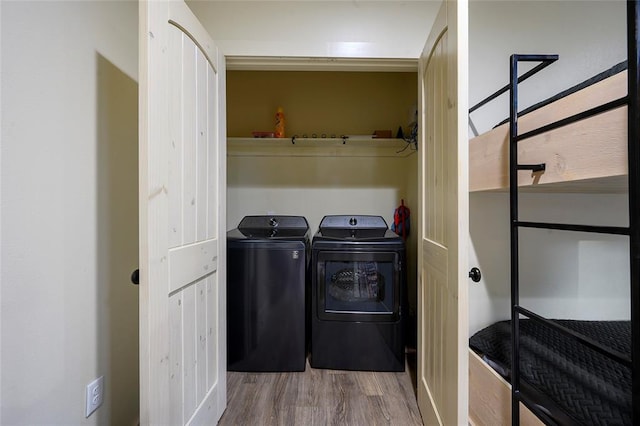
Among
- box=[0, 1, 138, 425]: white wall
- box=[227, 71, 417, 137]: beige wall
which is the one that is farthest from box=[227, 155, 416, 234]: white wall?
box=[0, 1, 138, 425]: white wall

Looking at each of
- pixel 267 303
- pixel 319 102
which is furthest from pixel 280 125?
pixel 267 303

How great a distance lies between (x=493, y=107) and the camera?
1455 millimetres

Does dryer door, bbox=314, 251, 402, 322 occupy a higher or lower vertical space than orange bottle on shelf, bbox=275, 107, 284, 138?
lower

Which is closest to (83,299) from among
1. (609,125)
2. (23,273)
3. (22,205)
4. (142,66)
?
(23,273)

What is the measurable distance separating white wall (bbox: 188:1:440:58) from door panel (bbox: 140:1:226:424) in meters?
0.29

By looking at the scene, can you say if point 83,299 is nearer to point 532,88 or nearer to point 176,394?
point 176,394

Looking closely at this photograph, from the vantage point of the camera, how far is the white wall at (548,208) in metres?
1.45

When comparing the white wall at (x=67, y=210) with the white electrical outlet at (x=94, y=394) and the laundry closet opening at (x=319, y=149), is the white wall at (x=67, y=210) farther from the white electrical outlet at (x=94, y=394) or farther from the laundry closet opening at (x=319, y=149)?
the laundry closet opening at (x=319, y=149)

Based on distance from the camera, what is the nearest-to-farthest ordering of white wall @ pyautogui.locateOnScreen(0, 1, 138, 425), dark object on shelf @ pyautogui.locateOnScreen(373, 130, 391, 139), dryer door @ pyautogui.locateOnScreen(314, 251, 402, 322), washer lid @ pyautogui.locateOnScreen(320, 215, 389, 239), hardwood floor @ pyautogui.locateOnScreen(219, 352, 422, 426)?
1. white wall @ pyautogui.locateOnScreen(0, 1, 138, 425)
2. hardwood floor @ pyautogui.locateOnScreen(219, 352, 422, 426)
3. dryer door @ pyautogui.locateOnScreen(314, 251, 402, 322)
4. washer lid @ pyautogui.locateOnScreen(320, 215, 389, 239)
5. dark object on shelf @ pyautogui.locateOnScreen(373, 130, 391, 139)

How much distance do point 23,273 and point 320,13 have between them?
1.75 m

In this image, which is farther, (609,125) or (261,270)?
(261,270)

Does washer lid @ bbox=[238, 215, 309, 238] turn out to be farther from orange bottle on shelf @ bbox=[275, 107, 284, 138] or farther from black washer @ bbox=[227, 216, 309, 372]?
orange bottle on shelf @ bbox=[275, 107, 284, 138]

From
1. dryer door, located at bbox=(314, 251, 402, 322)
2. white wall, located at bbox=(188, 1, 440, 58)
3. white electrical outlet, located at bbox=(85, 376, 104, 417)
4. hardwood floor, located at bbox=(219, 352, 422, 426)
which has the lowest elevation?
hardwood floor, located at bbox=(219, 352, 422, 426)

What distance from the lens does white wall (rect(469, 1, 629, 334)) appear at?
145cm
